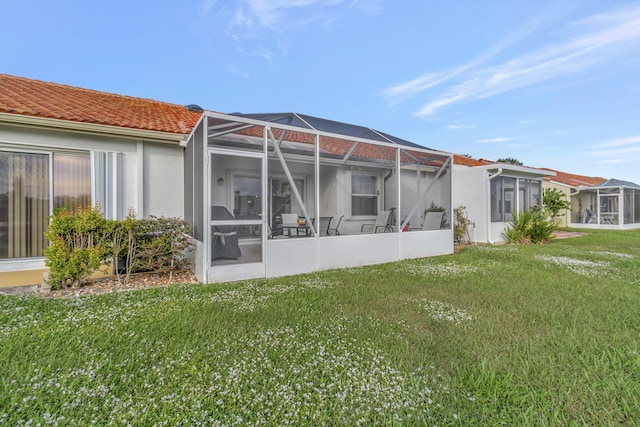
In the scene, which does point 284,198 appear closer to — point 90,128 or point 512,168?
point 90,128

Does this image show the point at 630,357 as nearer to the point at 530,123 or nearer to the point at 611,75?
the point at 611,75

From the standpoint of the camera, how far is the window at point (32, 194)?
6016mm

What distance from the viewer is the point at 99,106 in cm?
796

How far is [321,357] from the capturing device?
2818 mm

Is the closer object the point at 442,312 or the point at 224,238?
the point at 442,312

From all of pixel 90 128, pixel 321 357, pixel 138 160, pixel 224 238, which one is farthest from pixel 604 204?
pixel 90 128

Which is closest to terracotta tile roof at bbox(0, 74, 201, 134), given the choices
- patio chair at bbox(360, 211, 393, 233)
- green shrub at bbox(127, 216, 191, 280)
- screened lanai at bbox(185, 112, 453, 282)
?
screened lanai at bbox(185, 112, 453, 282)

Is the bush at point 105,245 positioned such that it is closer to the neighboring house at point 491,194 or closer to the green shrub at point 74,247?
the green shrub at point 74,247

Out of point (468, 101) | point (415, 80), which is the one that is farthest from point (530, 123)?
point (415, 80)

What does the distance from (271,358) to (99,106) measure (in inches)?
341

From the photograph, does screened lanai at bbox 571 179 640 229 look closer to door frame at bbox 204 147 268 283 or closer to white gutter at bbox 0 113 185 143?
door frame at bbox 204 147 268 283

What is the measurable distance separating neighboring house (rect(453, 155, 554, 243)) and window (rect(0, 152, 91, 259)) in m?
13.2

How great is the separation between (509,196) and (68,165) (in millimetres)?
15449

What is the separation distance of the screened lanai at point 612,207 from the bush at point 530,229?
10983mm
